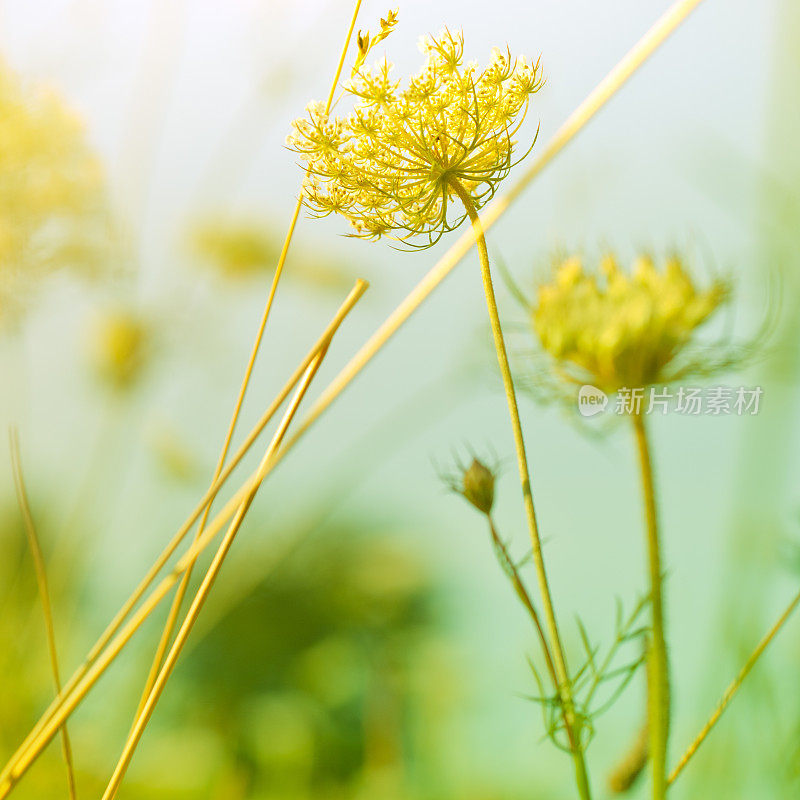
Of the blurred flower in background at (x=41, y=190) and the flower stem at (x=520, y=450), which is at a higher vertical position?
the blurred flower in background at (x=41, y=190)

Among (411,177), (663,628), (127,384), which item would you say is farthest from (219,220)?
(663,628)

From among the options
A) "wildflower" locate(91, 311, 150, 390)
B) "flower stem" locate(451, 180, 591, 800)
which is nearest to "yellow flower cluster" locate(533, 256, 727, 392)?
"flower stem" locate(451, 180, 591, 800)

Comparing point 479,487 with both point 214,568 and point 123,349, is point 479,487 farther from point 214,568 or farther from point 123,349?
point 123,349

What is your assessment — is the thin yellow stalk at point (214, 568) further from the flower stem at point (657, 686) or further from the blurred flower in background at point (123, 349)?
the blurred flower in background at point (123, 349)

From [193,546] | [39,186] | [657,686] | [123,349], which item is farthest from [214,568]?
[39,186]

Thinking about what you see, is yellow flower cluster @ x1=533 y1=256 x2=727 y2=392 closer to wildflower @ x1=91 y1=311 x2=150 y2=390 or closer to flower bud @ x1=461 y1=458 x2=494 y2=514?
flower bud @ x1=461 y1=458 x2=494 y2=514

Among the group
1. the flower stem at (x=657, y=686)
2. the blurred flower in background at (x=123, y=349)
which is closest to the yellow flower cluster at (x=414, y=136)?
the flower stem at (x=657, y=686)
